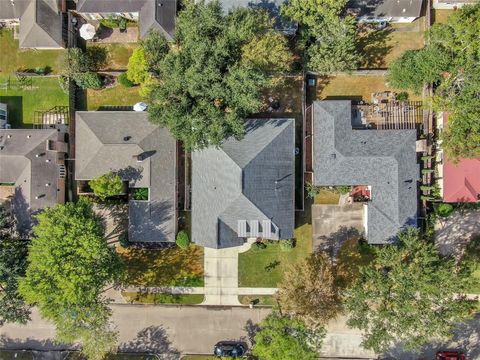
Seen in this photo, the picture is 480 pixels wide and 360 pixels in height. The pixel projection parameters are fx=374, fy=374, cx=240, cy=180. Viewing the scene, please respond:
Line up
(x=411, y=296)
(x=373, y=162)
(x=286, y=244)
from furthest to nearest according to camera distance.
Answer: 1. (x=286, y=244)
2. (x=373, y=162)
3. (x=411, y=296)

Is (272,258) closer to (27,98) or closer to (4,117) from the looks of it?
(27,98)

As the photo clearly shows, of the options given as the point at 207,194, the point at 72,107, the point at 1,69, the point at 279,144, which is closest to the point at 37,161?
the point at 72,107

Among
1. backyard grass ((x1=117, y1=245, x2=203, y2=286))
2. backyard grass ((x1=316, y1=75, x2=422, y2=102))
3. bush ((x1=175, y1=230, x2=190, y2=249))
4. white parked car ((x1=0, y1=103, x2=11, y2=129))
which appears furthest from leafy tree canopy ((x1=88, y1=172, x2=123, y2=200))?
backyard grass ((x1=316, y1=75, x2=422, y2=102))

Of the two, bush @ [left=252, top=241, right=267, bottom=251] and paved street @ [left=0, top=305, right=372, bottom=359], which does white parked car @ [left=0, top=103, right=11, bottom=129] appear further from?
bush @ [left=252, top=241, right=267, bottom=251]

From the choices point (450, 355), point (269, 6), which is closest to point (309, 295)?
point (450, 355)

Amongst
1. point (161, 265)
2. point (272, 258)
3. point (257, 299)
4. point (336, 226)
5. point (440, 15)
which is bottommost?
point (257, 299)

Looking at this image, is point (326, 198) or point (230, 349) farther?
point (326, 198)

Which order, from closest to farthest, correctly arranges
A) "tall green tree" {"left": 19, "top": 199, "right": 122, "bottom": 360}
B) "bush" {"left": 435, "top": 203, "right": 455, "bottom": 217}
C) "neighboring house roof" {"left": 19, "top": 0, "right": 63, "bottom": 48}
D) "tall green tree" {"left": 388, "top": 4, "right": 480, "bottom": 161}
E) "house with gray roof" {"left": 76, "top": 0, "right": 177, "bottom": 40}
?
"tall green tree" {"left": 19, "top": 199, "right": 122, "bottom": 360} → "tall green tree" {"left": 388, "top": 4, "right": 480, "bottom": 161} → "house with gray roof" {"left": 76, "top": 0, "right": 177, "bottom": 40} → "neighboring house roof" {"left": 19, "top": 0, "right": 63, "bottom": 48} → "bush" {"left": 435, "top": 203, "right": 455, "bottom": 217}
